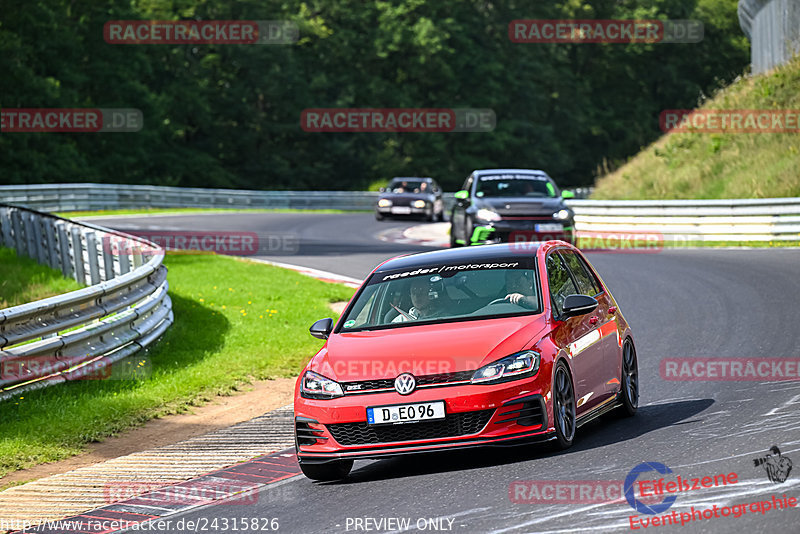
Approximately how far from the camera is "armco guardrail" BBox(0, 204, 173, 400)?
10.7 metres

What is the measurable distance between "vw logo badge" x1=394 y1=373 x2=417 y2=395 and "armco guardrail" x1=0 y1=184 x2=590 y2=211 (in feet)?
113

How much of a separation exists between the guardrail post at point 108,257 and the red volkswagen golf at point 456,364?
9.69m

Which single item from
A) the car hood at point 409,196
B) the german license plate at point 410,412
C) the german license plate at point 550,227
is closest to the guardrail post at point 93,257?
the german license plate at point 550,227

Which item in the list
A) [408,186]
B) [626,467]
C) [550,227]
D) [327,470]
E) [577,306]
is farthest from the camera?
[408,186]

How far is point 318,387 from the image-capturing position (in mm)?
8156

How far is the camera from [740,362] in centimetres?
1176

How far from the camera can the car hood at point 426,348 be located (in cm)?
792

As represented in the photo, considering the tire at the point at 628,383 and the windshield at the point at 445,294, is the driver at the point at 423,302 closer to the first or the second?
the windshield at the point at 445,294

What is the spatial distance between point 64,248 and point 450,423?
14.1 metres

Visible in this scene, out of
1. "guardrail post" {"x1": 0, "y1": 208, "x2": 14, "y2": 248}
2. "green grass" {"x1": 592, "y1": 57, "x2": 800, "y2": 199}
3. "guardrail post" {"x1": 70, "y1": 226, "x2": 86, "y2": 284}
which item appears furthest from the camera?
"green grass" {"x1": 592, "y1": 57, "x2": 800, "y2": 199}

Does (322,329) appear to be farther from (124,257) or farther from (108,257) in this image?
(108,257)

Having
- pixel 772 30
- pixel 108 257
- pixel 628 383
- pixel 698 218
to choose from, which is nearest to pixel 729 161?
pixel 772 30

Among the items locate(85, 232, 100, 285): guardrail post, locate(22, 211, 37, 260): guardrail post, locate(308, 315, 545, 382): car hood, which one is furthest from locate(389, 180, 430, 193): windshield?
locate(308, 315, 545, 382): car hood

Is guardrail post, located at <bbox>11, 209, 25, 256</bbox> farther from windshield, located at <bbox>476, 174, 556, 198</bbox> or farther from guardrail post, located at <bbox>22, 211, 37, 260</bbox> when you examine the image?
windshield, located at <bbox>476, 174, 556, 198</bbox>
